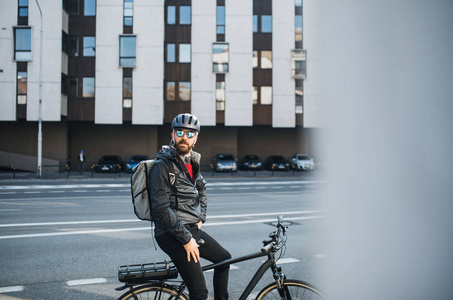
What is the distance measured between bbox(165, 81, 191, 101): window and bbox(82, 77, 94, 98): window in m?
5.79

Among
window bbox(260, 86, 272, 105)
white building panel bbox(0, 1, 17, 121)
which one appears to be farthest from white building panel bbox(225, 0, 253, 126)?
white building panel bbox(0, 1, 17, 121)

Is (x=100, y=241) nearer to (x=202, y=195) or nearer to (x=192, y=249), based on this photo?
(x=202, y=195)

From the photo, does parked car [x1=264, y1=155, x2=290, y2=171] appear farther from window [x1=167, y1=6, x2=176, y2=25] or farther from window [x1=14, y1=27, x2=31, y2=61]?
window [x1=14, y1=27, x2=31, y2=61]

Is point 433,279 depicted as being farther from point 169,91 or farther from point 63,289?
point 169,91

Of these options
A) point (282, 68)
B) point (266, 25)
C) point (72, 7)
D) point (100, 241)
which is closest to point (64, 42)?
point (72, 7)

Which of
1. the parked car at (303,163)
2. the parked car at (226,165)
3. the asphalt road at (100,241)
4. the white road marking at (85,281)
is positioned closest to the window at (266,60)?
the parked car at (303,163)

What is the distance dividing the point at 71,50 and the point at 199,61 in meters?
10.2

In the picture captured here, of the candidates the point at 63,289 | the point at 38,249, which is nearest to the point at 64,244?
the point at 38,249

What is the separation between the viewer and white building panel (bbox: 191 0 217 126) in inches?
1207

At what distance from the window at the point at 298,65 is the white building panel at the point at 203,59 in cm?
669

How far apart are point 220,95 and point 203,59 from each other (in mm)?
3212

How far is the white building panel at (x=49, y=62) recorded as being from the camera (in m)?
27.9

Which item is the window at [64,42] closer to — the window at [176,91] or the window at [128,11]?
the window at [128,11]

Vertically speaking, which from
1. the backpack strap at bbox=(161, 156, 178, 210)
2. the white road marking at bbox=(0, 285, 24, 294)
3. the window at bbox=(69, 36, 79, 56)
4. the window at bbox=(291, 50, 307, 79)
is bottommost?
the white road marking at bbox=(0, 285, 24, 294)
